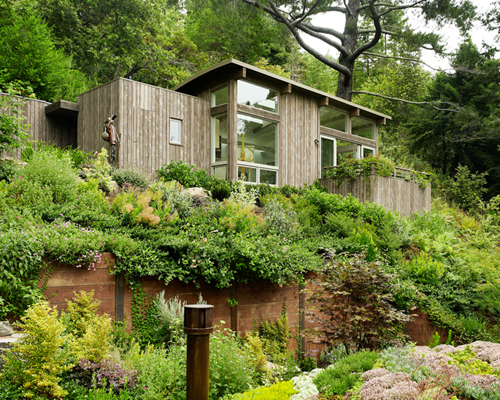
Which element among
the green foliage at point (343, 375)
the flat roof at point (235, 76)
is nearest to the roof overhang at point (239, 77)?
the flat roof at point (235, 76)

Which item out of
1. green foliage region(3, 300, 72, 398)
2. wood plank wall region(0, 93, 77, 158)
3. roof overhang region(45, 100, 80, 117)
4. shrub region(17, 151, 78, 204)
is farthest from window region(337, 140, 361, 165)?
green foliage region(3, 300, 72, 398)

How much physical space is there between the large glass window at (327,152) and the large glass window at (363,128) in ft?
5.81

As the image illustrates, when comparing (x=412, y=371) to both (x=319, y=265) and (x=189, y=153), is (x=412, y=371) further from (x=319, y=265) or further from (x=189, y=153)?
(x=189, y=153)

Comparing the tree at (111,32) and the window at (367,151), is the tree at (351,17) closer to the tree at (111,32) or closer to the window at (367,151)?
the window at (367,151)

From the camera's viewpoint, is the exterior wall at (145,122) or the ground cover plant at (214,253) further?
the exterior wall at (145,122)

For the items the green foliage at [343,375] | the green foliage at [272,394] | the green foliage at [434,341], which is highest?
the green foliage at [272,394]

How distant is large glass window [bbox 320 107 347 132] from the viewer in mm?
15718

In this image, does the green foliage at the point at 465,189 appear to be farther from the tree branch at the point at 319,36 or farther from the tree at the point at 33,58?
the tree at the point at 33,58

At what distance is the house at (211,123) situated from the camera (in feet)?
37.7

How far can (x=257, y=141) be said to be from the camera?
13016mm

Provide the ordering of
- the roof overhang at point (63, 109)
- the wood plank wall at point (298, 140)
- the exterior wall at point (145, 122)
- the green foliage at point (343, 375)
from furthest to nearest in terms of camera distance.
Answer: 1. the wood plank wall at point (298, 140)
2. the roof overhang at point (63, 109)
3. the exterior wall at point (145, 122)
4. the green foliage at point (343, 375)

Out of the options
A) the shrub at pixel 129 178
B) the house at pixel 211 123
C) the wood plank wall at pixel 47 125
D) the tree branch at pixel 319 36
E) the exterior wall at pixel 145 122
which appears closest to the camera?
the shrub at pixel 129 178

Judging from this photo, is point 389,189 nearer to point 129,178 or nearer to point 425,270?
point 425,270

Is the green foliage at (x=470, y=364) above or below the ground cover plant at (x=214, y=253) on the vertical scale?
below
